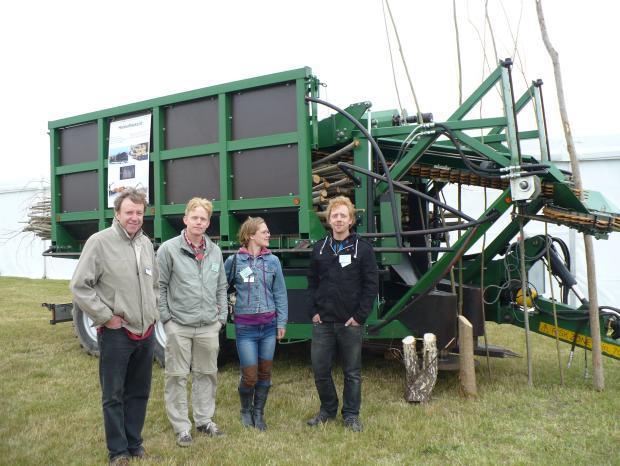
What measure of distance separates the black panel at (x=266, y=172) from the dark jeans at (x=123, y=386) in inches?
77.7

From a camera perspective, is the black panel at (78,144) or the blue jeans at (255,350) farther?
the black panel at (78,144)

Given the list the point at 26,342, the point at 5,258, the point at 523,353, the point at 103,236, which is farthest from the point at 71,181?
the point at 5,258

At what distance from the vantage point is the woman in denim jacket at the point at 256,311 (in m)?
3.91

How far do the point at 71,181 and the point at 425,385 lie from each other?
4443mm

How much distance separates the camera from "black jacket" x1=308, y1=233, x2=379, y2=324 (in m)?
3.82

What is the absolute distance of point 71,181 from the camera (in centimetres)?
641

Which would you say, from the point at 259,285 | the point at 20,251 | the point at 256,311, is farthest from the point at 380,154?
the point at 20,251

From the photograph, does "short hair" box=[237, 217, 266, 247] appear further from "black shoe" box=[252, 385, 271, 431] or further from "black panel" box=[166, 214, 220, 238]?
"black panel" box=[166, 214, 220, 238]

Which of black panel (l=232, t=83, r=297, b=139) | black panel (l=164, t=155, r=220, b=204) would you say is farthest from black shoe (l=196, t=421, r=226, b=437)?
black panel (l=232, t=83, r=297, b=139)

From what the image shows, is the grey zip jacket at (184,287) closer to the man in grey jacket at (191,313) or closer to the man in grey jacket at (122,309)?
the man in grey jacket at (191,313)

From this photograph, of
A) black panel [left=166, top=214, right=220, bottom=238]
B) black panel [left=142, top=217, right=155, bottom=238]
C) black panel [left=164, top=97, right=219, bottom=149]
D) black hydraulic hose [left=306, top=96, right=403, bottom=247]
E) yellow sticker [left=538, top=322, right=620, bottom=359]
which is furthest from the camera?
black panel [left=142, top=217, right=155, bottom=238]

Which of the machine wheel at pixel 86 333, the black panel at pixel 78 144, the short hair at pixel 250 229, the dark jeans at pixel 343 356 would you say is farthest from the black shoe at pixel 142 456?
the black panel at pixel 78 144

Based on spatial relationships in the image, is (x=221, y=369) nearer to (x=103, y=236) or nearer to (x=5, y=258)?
(x=103, y=236)

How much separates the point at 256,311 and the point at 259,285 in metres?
0.18
